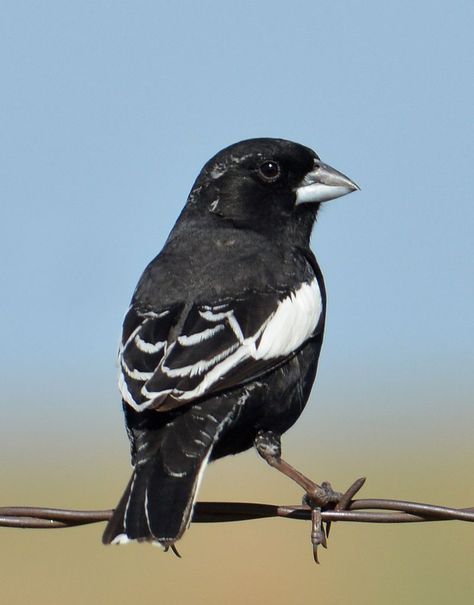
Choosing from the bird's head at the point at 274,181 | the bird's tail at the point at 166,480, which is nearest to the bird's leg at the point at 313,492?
the bird's tail at the point at 166,480

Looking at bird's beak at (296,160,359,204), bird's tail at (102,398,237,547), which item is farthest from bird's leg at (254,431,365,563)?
bird's beak at (296,160,359,204)

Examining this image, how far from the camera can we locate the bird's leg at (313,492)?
5059 millimetres

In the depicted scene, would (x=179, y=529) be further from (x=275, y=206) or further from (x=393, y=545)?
(x=393, y=545)

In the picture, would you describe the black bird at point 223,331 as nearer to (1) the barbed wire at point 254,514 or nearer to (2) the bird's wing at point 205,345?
(2) the bird's wing at point 205,345

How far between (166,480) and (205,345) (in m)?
0.59

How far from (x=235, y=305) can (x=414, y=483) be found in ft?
28.6

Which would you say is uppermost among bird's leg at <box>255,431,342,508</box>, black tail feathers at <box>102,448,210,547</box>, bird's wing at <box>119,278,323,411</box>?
bird's wing at <box>119,278,323,411</box>

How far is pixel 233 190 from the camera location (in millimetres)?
7047

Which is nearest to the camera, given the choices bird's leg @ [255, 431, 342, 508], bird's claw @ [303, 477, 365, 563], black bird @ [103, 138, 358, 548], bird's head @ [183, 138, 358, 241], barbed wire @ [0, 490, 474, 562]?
barbed wire @ [0, 490, 474, 562]

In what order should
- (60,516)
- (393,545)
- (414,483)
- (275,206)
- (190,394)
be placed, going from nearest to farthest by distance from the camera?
(60,516) → (190,394) → (275,206) → (393,545) → (414,483)

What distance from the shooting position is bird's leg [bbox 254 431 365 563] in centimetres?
506

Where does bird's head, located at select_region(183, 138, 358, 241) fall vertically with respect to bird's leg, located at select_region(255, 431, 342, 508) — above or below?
above

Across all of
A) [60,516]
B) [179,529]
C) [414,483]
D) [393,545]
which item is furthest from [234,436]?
[414,483]

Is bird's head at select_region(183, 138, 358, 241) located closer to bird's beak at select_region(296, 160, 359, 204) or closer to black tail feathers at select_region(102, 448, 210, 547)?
bird's beak at select_region(296, 160, 359, 204)
